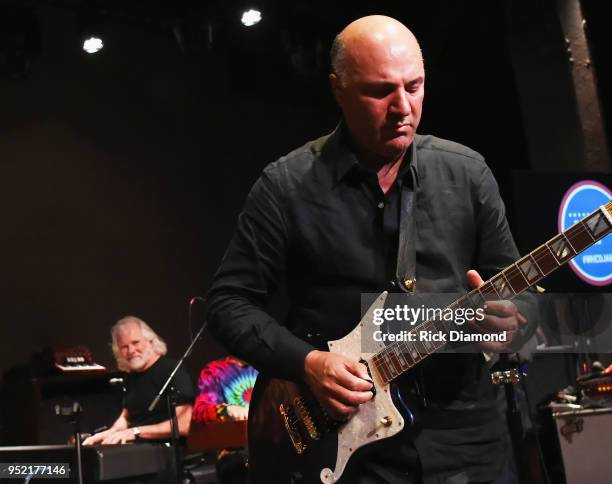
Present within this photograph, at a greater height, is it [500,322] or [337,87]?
[337,87]

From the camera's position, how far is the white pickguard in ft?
6.20

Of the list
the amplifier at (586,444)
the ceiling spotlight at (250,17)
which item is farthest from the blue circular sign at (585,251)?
the ceiling spotlight at (250,17)

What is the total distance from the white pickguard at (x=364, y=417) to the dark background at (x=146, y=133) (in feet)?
17.4

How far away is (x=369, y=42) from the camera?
2031mm

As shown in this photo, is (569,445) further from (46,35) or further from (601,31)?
(46,35)

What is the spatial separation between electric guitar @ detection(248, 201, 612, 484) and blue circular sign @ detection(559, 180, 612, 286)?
87.1 inches

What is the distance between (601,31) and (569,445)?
3.05 m

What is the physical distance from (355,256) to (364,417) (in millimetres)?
397

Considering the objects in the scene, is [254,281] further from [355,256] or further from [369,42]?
[369,42]

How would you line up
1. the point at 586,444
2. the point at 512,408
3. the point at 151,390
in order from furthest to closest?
the point at 151,390 < the point at 586,444 < the point at 512,408

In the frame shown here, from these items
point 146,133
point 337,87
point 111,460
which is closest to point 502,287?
point 337,87

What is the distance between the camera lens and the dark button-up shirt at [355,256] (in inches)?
74.2

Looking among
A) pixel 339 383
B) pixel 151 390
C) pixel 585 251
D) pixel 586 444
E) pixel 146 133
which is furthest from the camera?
pixel 146 133

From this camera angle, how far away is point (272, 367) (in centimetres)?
201
